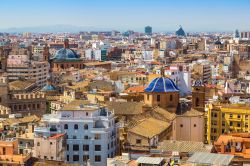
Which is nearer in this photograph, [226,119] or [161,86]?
[161,86]

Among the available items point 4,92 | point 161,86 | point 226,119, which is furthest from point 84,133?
point 4,92

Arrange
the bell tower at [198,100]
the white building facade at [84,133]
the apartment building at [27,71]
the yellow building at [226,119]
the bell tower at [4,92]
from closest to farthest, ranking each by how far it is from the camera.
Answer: the white building facade at [84,133] < the yellow building at [226,119] < the bell tower at [198,100] < the bell tower at [4,92] < the apartment building at [27,71]

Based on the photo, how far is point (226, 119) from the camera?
62406mm

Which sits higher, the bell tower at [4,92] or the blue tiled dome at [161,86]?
the blue tiled dome at [161,86]

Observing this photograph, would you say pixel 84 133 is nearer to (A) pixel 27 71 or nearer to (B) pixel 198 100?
(B) pixel 198 100

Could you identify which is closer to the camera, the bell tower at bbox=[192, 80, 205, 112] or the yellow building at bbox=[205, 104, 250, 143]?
the yellow building at bbox=[205, 104, 250, 143]

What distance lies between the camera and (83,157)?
155 feet

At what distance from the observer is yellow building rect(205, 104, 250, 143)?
203 feet

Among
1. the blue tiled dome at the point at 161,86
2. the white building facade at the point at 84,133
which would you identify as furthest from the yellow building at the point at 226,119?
the white building facade at the point at 84,133

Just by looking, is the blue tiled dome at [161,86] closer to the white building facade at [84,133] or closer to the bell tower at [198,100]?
the bell tower at [198,100]

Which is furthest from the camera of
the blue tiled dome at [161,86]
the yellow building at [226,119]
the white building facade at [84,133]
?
the yellow building at [226,119]

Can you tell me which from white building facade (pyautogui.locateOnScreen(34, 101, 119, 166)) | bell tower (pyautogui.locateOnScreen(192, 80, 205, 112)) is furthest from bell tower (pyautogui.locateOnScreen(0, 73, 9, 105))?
white building facade (pyautogui.locateOnScreen(34, 101, 119, 166))

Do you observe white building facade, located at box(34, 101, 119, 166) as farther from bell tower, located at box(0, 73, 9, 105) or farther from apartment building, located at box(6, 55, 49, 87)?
apartment building, located at box(6, 55, 49, 87)

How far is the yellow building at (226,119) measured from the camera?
203 feet
